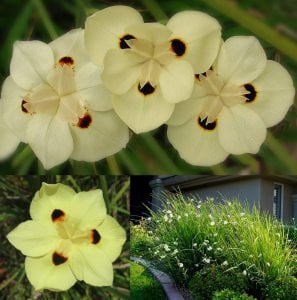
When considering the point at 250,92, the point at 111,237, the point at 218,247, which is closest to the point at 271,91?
the point at 250,92

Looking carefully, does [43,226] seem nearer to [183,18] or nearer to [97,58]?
[97,58]

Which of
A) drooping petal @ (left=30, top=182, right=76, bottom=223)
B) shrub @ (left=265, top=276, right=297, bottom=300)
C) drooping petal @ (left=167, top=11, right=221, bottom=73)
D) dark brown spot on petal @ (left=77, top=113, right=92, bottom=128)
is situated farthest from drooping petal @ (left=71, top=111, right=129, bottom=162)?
shrub @ (left=265, top=276, right=297, bottom=300)

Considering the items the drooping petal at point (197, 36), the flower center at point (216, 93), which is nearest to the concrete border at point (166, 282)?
the flower center at point (216, 93)

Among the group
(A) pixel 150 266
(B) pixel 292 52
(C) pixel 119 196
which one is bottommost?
(A) pixel 150 266

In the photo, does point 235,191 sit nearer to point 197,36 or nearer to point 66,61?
point 197,36

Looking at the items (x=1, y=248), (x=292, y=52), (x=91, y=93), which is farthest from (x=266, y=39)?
(x=1, y=248)

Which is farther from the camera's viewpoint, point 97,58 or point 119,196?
point 119,196

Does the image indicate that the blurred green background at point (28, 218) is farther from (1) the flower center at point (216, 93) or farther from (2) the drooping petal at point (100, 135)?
(1) the flower center at point (216, 93)

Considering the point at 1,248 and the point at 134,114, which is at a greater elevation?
the point at 134,114
